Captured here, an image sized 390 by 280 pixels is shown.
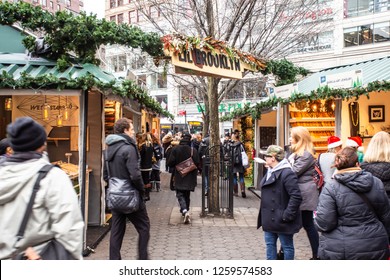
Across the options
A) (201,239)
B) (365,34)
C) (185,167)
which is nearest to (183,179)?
(185,167)

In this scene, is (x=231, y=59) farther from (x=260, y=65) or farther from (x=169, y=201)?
(x=169, y=201)

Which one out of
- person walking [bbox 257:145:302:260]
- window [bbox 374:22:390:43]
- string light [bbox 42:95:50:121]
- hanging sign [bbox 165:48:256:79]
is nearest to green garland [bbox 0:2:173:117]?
hanging sign [bbox 165:48:256:79]

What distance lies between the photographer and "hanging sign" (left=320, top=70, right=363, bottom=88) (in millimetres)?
7746

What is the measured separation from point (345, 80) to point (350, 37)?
3039cm

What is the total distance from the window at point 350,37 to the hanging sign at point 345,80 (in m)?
29.7

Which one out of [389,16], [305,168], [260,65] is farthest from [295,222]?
[389,16]

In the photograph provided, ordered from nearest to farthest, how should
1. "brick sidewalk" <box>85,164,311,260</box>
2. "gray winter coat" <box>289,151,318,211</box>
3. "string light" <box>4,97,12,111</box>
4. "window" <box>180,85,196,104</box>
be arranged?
"gray winter coat" <box>289,151,318,211</box> → "brick sidewalk" <box>85,164,311,260</box> → "string light" <box>4,97,12,111</box> → "window" <box>180,85,196,104</box>

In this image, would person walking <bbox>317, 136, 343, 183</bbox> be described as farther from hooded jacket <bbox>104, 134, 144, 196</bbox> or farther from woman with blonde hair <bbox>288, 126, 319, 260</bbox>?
hooded jacket <bbox>104, 134, 144, 196</bbox>

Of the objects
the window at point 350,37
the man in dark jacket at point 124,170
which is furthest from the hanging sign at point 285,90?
the window at point 350,37

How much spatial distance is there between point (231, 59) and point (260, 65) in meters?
1.03

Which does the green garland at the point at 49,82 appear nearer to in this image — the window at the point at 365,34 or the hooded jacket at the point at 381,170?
the hooded jacket at the point at 381,170

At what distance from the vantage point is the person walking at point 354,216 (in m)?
3.76

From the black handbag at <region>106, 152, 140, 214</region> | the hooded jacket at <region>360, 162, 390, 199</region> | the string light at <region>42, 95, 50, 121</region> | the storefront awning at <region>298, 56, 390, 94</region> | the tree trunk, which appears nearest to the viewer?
the hooded jacket at <region>360, 162, 390, 199</region>

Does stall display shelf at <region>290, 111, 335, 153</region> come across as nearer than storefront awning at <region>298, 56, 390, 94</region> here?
No
